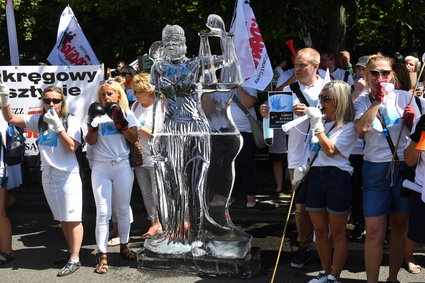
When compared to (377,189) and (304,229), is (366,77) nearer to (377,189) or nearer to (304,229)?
(377,189)

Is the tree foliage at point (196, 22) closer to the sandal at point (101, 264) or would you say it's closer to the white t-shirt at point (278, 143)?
the white t-shirt at point (278, 143)

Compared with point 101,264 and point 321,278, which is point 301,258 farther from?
point 101,264

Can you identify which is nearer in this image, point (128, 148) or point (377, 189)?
point (377, 189)

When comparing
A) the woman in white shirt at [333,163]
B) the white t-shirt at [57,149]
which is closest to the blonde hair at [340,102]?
the woman in white shirt at [333,163]

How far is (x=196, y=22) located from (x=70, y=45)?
3.57m

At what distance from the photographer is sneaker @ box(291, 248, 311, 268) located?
536 centimetres

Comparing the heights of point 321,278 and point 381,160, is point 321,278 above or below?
below

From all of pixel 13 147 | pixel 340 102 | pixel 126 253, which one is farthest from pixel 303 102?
pixel 13 147

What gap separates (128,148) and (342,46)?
5.36 m

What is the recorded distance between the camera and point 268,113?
17.9ft

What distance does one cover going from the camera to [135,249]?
5992 mm

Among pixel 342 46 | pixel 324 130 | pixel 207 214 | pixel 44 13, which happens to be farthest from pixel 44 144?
pixel 44 13

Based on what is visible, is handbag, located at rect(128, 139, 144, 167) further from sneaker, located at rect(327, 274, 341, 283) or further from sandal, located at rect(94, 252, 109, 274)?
sneaker, located at rect(327, 274, 341, 283)

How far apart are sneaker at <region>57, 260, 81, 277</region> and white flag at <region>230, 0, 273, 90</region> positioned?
95.0 inches
